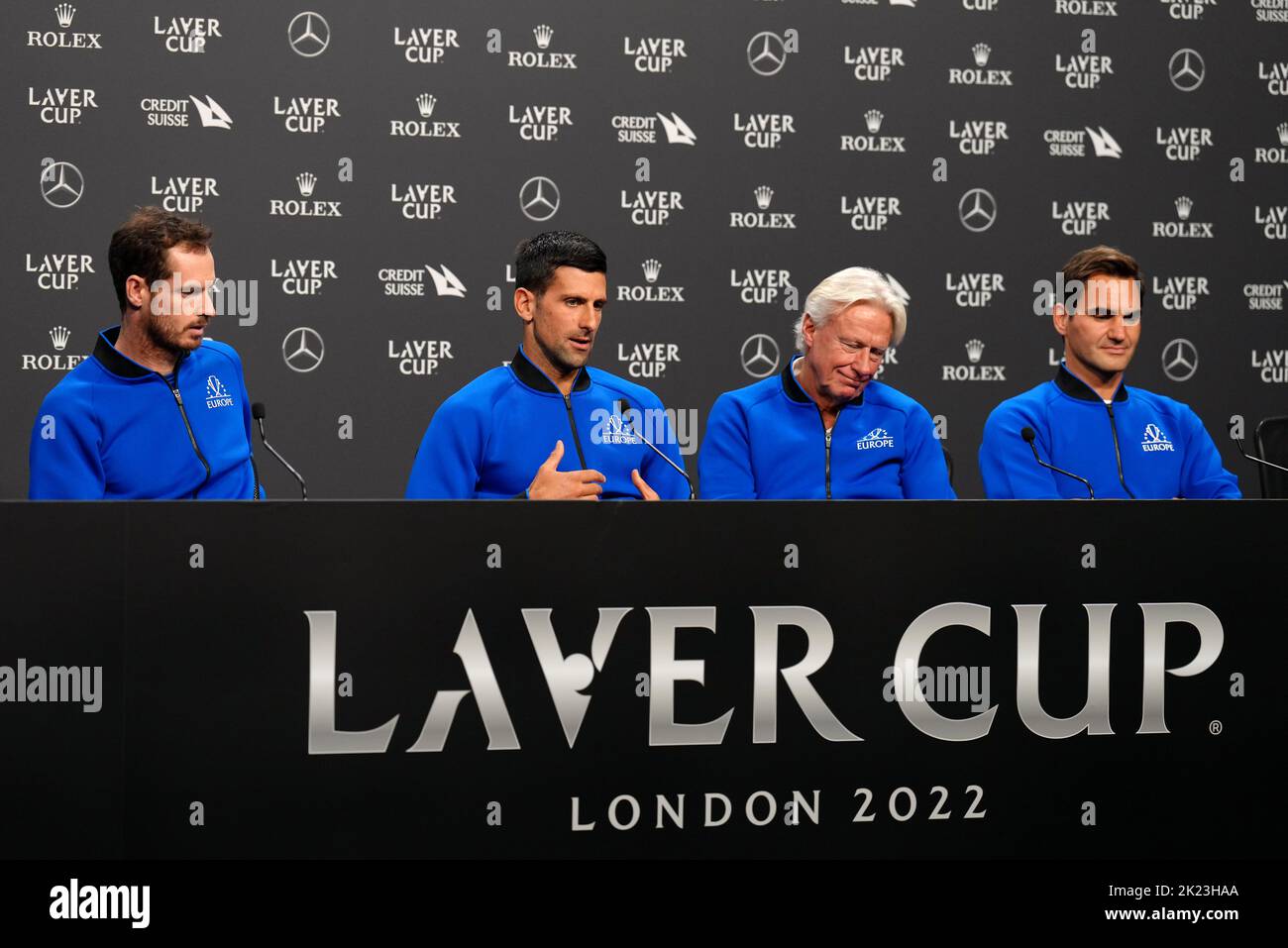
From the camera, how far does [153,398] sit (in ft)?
8.36

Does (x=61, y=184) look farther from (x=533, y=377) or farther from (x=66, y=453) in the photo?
(x=533, y=377)

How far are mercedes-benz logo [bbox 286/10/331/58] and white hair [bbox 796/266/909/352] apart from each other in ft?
7.95

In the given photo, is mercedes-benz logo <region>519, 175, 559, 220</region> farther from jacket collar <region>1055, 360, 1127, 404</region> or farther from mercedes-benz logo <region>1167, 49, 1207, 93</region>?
mercedes-benz logo <region>1167, 49, 1207, 93</region>

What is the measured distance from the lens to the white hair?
2660 mm

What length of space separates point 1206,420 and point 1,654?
14.3 feet

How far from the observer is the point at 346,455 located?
439 centimetres

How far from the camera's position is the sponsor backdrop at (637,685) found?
5.05ft

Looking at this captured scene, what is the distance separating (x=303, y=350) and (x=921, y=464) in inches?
95.2

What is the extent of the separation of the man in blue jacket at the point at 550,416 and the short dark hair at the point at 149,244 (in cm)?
63

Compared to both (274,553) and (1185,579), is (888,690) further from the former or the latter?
(274,553)

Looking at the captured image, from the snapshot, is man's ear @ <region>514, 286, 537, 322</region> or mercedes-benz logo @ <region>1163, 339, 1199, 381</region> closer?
man's ear @ <region>514, 286, 537, 322</region>

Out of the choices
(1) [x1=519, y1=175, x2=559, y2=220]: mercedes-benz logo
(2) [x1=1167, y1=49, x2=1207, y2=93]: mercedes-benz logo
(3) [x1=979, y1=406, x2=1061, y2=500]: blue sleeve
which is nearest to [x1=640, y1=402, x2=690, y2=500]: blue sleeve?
(3) [x1=979, y1=406, x2=1061, y2=500]: blue sleeve

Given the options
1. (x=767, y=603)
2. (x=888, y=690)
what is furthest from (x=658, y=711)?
(x=888, y=690)

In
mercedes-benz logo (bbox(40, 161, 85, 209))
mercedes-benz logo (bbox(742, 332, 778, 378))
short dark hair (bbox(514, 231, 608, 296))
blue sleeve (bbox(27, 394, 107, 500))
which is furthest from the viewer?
mercedes-benz logo (bbox(742, 332, 778, 378))
